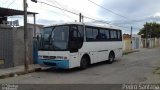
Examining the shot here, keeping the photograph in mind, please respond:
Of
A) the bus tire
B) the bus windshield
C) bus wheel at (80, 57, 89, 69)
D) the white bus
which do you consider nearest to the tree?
the bus tire

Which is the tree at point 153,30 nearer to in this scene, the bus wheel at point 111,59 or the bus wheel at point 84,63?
the bus wheel at point 111,59

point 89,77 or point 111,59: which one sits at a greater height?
point 111,59

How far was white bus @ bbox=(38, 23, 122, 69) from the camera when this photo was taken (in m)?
16.1

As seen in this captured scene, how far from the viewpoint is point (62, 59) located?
16.1 m

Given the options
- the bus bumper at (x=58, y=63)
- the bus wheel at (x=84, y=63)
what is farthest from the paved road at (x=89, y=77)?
the bus wheel at (x=84, y=63)

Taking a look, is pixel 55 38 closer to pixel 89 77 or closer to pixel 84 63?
pixel 84 63

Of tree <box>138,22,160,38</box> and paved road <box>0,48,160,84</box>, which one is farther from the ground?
tree <box>138,22,160,38</box>

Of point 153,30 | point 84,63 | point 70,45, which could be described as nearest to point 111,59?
point 84,63

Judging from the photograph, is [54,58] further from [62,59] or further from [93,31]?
[93,31]

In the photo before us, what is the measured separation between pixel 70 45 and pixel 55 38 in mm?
1011

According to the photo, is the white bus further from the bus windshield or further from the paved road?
the paved road

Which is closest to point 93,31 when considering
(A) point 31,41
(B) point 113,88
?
(A) point 31,41

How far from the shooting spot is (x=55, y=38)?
53.9ft

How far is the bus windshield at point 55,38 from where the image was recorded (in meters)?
16.1
